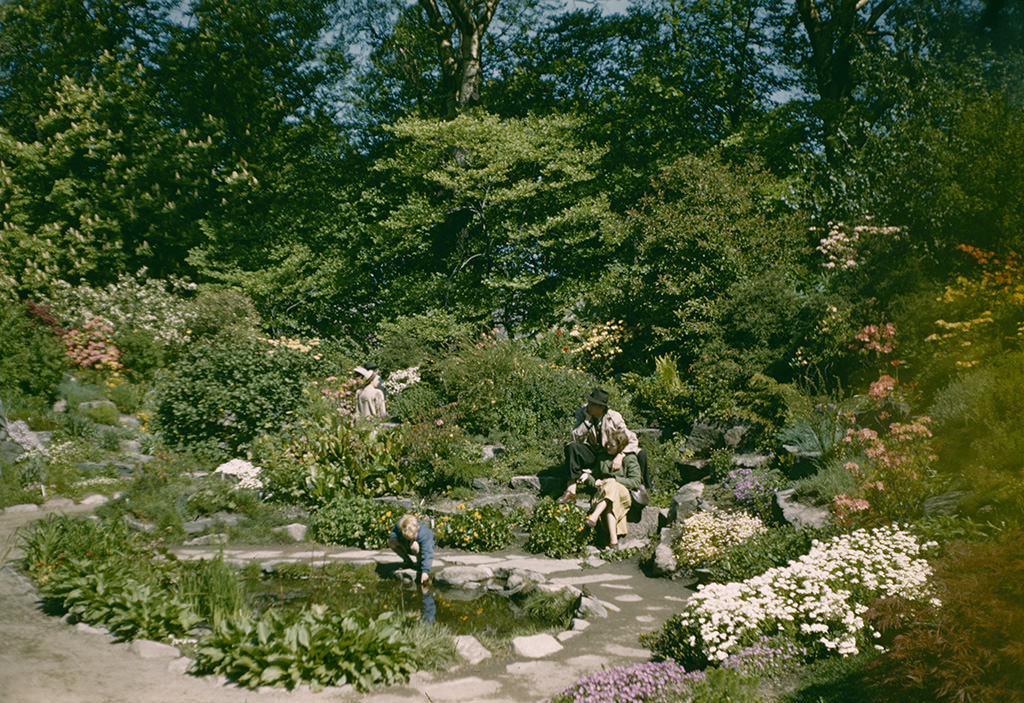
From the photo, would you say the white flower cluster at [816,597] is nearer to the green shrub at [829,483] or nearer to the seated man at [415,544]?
the green shrub at [829,483]

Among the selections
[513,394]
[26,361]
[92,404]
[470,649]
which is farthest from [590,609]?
[26,361]

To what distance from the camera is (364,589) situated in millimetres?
6762

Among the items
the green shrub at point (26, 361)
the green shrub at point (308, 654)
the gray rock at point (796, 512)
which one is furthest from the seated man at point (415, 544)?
the green shrub at point (26, 361)

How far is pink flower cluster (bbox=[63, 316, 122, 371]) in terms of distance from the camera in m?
13.9

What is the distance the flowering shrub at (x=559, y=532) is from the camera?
311 inches

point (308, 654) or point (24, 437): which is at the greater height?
point (24, 437)

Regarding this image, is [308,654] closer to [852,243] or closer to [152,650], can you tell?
[152,650]

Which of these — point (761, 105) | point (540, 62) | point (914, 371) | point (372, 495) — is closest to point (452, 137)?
point (540, 62)

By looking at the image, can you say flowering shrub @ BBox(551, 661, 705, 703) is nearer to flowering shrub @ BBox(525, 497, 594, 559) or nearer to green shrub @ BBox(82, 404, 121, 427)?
flowering shrub @ BBox(525, 497, 594, 559)

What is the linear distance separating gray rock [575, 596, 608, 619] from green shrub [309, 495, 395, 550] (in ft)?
9.70

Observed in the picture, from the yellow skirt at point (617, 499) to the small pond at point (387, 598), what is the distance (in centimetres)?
191

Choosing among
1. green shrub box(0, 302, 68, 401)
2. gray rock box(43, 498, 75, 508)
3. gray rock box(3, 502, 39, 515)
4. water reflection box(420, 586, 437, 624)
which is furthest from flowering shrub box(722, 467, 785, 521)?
green shrub box(0, 302, 68, 401)

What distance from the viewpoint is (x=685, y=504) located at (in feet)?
26.5

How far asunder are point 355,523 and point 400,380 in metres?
5.18
